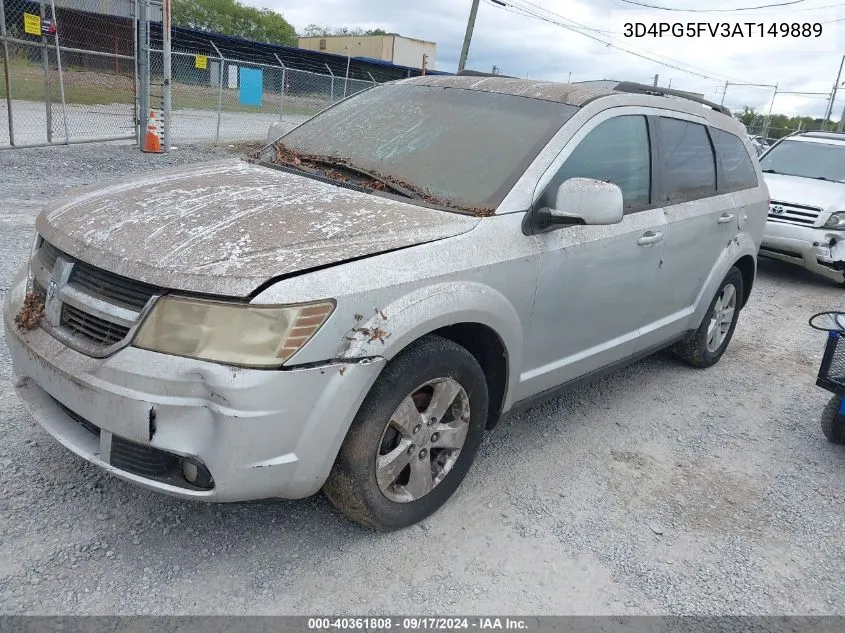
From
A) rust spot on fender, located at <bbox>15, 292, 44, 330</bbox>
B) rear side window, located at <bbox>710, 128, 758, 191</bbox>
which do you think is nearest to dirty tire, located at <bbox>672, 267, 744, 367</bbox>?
rear side window, located at <bbox>710, 128, 758, 191</bbox>

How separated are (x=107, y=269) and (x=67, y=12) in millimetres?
12023

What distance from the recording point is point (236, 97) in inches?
762

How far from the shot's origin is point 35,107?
15938 mm

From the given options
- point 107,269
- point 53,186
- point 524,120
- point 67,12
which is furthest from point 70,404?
point 67,12

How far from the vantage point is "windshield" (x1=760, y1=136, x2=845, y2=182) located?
9047 mm

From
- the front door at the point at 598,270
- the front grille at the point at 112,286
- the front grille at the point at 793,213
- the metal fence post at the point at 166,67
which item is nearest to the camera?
the front grille at the point at 112,286

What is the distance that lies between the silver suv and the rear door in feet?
0.11

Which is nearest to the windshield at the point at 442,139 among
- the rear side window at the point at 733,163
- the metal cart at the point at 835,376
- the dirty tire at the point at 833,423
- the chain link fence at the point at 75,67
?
the rear side window at the point at 733,163

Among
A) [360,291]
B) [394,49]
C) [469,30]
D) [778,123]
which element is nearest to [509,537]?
[360,291]

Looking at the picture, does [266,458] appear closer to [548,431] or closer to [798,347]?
[548,431]

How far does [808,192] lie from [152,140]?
33.4 ft

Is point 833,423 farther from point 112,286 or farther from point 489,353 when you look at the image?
point 112,286

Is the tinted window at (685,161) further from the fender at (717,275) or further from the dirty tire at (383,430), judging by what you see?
the dirty tire at (383,430)

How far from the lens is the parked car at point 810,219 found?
805 cm
